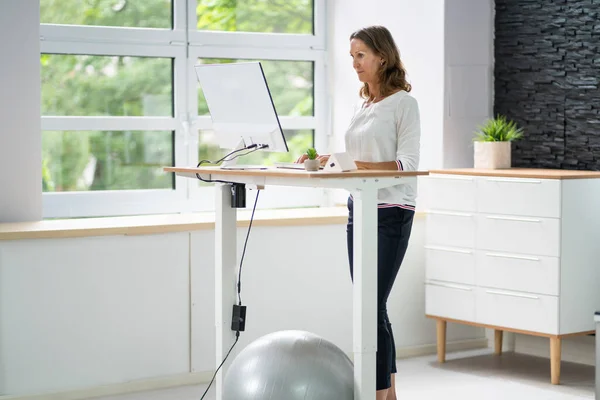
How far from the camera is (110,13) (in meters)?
4.55

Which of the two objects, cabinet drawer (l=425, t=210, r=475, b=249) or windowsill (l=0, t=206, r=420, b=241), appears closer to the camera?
windowsill (l=0, t=206, r=420, b=241)

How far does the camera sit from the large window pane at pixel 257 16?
482 centimetres

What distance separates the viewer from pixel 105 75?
181 inches

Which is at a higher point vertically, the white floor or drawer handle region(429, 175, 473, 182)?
drawer handle region(429, 175, 473, 182)

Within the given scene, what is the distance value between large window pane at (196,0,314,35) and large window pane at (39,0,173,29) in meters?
0.21

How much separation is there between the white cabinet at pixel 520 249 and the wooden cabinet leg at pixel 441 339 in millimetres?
59

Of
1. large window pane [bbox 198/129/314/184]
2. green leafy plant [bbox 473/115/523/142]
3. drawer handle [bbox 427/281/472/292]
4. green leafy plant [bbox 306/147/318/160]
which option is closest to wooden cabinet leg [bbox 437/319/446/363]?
drawer handle [bbox 427/281/472/292]

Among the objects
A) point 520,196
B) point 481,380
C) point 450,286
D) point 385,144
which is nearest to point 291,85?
point 450,286

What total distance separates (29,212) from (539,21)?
2.52 meters

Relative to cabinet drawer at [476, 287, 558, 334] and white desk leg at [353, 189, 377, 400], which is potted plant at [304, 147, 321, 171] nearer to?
white desk leg at [353, 189, 377, 400]

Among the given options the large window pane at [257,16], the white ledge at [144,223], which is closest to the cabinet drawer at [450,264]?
the white ledge at [144,223]

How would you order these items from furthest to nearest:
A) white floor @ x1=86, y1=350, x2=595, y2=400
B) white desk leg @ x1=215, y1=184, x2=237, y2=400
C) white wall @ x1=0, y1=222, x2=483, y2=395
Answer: white floor @ x1=86, y1=350, x2=595, y2=400, white wall @ x1=0, y1=222, x2=483, y2=395, white desk leg @ x1=215, y1=184, x2=237, y2=400

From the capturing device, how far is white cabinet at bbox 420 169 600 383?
13.1ft

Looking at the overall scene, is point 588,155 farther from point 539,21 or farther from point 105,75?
point 105,75
